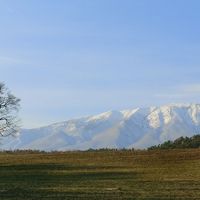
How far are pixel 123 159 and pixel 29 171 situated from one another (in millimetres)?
17683

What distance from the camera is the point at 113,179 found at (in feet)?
150

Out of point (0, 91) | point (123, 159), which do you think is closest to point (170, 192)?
point (123, 159)

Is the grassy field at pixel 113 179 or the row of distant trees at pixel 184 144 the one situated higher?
the row of distant trees at pixel 184 144

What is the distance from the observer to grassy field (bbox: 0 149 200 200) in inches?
1291

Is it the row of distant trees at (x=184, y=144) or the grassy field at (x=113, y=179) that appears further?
the row of distant trees at (x=184, y=144)

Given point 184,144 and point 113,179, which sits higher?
point 184,144

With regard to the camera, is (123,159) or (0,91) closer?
(123,159)

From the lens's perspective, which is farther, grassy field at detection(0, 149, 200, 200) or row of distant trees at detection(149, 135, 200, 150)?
row of distant trees at detection(149, 135, 200, 150)

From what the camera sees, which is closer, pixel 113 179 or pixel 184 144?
pixel 113 179

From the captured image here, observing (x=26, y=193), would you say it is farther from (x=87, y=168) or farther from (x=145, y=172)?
(x=87, y=168)

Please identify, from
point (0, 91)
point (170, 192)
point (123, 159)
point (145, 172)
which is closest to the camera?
point (170, 192)

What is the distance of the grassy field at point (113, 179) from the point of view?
108 ft

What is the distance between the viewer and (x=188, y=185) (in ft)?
126

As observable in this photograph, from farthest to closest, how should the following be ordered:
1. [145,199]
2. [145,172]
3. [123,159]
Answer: [123,159]
[145,172]
[145,199]
